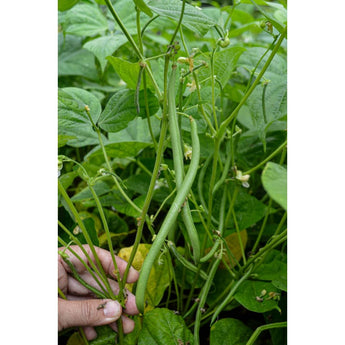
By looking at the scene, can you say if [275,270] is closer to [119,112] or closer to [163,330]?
[163,330]

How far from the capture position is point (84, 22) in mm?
671

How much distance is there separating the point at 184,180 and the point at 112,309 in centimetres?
15

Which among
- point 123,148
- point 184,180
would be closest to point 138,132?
point 123,148

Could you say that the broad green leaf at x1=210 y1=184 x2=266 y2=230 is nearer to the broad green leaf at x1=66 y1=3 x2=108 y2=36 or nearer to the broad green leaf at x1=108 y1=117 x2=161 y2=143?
the broad green leaf at x1=108 y1=117 x2=161 y2=143

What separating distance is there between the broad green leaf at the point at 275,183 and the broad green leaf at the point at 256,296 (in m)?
0.24

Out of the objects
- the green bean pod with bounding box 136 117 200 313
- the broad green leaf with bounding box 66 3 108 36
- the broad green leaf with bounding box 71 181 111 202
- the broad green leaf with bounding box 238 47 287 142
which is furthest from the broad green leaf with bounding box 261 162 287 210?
the broad green leaf with bounding box 66 3 108 36

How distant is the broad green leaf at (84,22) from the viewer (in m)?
0.66

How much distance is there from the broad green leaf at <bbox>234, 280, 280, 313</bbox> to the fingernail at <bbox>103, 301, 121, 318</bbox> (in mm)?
121

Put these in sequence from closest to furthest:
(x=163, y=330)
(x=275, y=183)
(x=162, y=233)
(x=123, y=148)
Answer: (x=275, y=183), (x=162, y=233), (x=163, y=330), (x=123, y=148)

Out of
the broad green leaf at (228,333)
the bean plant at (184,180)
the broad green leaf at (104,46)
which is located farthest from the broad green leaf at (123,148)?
the broad green leaf at (228,333)

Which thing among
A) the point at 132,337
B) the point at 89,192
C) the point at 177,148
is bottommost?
the point at 132,337
